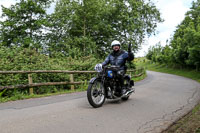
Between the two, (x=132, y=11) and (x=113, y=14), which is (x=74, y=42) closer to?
(x=113, y=14)

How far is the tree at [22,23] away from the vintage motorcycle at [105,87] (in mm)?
18831

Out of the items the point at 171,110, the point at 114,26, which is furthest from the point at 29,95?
the point at 114,26

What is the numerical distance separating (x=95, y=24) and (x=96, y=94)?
20832mm

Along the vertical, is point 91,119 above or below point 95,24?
below

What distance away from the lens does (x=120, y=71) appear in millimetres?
6523

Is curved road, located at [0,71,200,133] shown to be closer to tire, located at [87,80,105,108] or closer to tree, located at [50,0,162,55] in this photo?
tire, located at [87,80,105,108]

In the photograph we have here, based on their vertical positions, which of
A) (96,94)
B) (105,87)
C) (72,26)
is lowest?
(96,94)

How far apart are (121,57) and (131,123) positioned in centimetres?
283

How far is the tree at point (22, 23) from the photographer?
23.7 metres

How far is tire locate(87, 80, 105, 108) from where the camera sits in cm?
556

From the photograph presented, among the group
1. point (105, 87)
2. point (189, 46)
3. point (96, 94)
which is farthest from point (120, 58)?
point (189, 46)

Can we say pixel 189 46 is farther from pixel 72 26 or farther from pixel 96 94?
pixel 96 94

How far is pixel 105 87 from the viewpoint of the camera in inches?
245

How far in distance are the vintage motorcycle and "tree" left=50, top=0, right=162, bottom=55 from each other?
1704 centimetres
